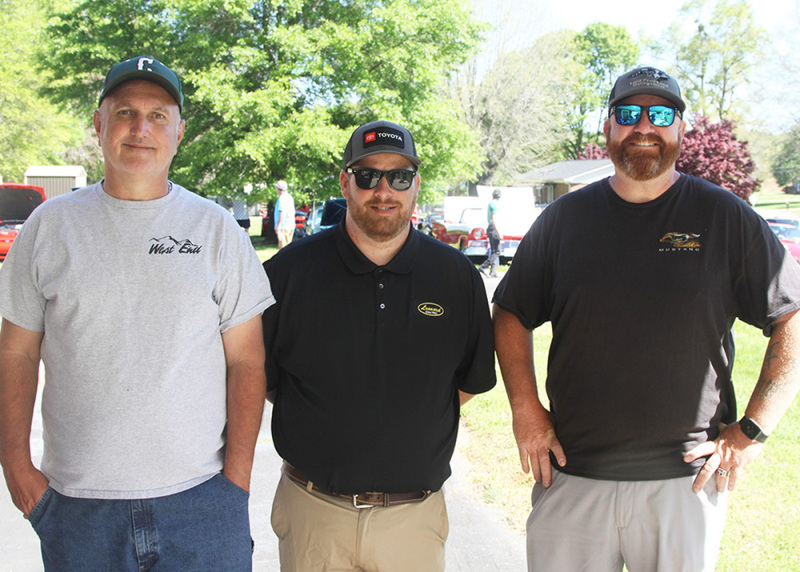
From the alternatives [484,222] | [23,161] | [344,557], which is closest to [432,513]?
[344,557]

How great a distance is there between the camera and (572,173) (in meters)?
51.2

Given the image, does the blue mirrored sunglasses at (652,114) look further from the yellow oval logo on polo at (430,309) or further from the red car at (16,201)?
the red car at (16,201)

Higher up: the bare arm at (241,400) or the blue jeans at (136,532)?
the bare arm at (241,400)

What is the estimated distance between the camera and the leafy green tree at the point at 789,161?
45.2 meters

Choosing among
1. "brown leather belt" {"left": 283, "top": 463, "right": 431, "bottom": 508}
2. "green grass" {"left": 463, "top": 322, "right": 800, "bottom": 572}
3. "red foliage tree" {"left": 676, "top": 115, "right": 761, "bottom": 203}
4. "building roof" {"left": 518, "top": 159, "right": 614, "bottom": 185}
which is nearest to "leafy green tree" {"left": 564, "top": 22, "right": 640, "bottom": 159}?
"building roof" {"left": 518, "top": 159, "right": 614, "bottom": 185}

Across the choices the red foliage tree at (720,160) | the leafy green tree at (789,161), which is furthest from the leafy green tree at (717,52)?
the red foliage tree at (720,160)

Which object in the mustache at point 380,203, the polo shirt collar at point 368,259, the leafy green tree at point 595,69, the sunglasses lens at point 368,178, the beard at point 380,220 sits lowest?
the polo shirt collar at point 368,259

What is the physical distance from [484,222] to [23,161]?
18.8 meters

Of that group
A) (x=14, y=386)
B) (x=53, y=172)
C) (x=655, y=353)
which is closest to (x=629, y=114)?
(x=655, y=353)

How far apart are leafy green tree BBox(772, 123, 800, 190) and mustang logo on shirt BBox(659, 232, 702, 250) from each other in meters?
48.4

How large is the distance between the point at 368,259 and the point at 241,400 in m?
0.73

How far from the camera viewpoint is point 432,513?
8.43ft

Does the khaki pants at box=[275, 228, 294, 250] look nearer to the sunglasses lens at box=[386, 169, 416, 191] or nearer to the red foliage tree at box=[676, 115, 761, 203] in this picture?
the sunglasses lens at box=[386, 169, 416, 191]

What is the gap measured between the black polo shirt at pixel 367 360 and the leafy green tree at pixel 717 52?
60.8m
